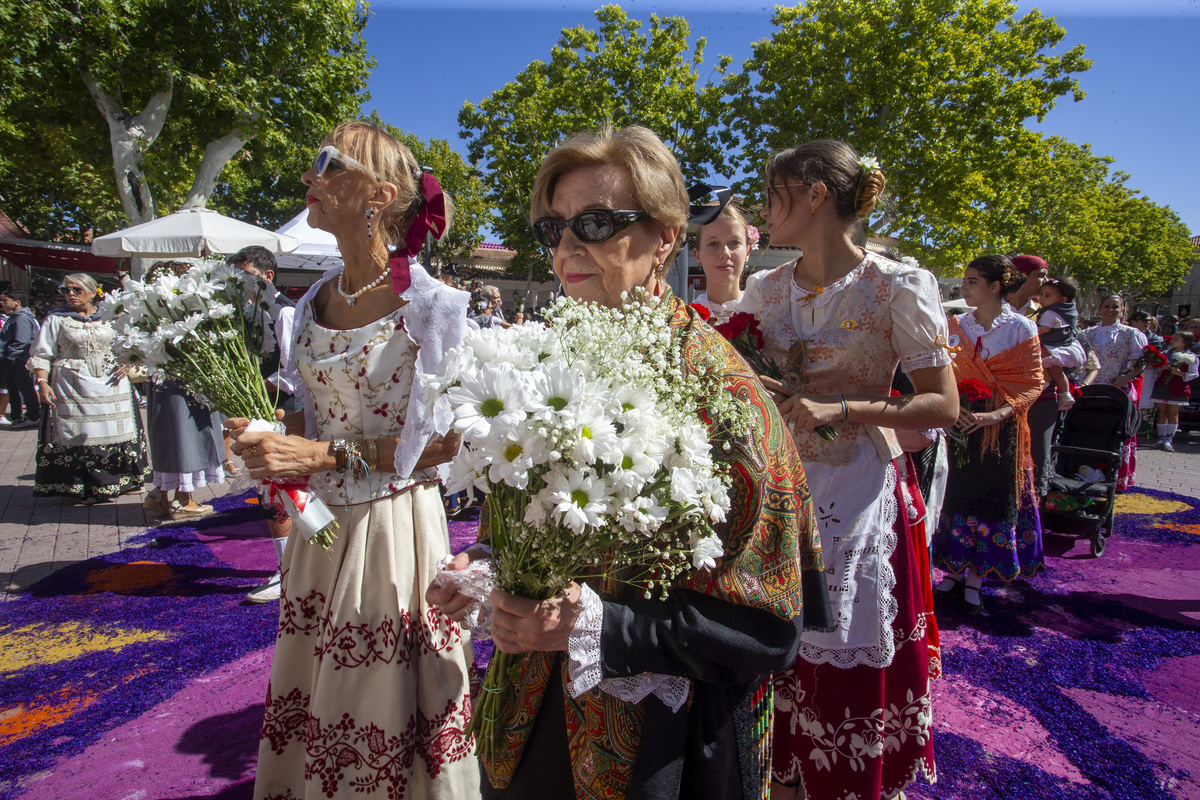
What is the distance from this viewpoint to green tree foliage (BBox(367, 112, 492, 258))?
3369 cm

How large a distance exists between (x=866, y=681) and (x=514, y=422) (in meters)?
1.65

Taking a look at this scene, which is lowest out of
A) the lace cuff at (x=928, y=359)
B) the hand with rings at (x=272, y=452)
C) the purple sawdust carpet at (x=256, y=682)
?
the purple sawdust carpet at (x=256, y=682)

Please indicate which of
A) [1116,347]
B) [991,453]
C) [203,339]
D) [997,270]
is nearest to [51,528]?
[203,339]

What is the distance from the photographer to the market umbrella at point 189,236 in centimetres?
856

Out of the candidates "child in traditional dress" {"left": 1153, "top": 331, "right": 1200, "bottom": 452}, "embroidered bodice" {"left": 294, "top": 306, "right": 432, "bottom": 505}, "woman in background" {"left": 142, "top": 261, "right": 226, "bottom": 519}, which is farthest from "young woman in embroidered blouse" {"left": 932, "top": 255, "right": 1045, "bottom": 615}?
"child in traditional dress" {"left": 1153, "top": 331, "right": 1200, "bottom": 452}

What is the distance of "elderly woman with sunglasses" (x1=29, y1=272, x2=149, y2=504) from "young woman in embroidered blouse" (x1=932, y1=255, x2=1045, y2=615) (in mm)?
7946

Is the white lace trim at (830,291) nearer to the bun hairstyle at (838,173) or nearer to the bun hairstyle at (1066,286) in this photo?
the bun hairstyle at (838,173)

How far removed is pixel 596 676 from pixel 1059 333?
7.08 m

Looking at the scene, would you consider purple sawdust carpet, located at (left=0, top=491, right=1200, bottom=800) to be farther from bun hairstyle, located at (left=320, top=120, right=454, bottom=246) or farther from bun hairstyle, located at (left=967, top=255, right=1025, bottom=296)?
bun hairstyle, located at (left=320, top=120, right=454, bottom=246)

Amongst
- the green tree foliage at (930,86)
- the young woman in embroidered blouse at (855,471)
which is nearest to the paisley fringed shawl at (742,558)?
the young woman in embroidered blouse at (855,471)

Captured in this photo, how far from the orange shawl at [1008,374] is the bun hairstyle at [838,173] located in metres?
2.45

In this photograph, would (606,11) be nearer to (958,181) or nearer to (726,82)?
(726,82)

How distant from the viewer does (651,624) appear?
3.72 ft

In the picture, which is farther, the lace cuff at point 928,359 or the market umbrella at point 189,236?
the market umbrella at point 189,236
